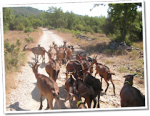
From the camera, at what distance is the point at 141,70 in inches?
379

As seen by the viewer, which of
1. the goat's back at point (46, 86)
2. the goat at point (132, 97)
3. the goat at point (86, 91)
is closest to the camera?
the goat at point (132, 97)

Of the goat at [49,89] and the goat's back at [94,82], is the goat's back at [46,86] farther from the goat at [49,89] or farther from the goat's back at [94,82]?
the goat's back at [94,82]

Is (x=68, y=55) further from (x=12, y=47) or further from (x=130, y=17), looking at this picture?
(x=130, y=17)

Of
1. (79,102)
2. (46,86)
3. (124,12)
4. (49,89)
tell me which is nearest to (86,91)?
(79,102)

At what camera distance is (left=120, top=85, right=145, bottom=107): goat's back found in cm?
426

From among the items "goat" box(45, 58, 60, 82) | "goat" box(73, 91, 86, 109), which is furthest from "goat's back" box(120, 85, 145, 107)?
"goat" box(45, 58, 60, 82)

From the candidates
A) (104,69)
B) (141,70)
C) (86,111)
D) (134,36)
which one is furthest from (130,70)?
(134,36)

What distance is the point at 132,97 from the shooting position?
4.46 m

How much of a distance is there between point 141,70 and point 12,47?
1121cm

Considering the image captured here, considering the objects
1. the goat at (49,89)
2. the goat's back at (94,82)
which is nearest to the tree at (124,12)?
the goat's back at (94,82)

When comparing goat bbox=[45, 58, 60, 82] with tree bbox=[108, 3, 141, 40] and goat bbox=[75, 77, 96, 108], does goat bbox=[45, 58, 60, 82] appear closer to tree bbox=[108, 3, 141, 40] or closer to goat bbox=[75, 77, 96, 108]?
goat bbox=[75, 77, 96, 108]

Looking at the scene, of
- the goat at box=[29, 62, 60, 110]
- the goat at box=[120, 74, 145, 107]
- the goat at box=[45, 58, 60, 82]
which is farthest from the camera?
the goat at box=[45, 58, 60, 82]

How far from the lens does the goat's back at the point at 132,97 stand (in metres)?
4.26

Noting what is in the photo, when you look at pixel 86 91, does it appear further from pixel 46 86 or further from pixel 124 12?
pixel 124 12
